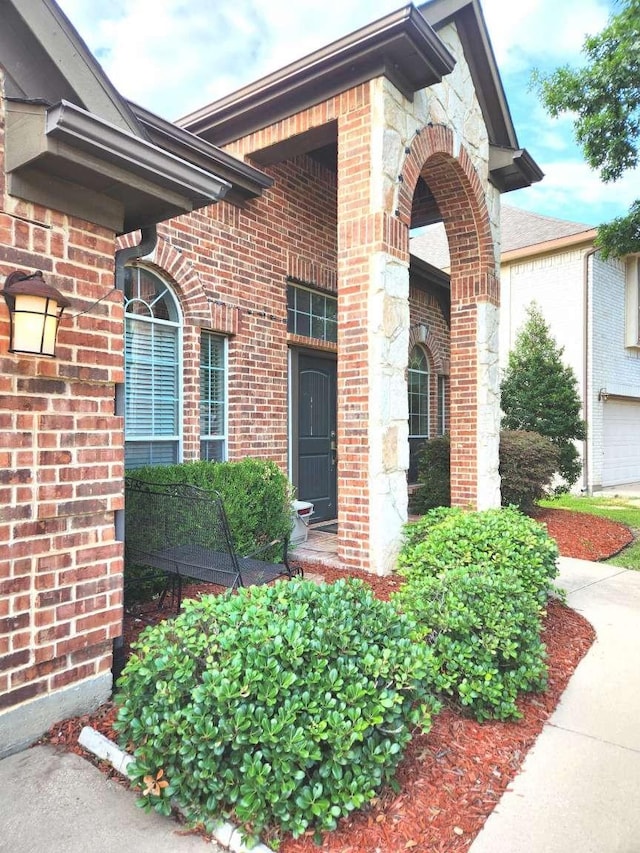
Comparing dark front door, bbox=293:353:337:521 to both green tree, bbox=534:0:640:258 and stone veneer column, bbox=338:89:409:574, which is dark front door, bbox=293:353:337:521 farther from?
green tree, bbox=534:0:640:258

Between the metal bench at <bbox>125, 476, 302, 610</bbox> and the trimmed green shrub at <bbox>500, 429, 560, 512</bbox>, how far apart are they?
466 cm

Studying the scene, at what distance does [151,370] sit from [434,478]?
4402 mm

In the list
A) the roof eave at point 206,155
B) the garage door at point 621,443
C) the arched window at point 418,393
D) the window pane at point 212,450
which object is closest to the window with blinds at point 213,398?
the window pane at point 212,450

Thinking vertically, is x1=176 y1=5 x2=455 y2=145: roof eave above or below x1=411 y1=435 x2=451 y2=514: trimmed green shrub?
above

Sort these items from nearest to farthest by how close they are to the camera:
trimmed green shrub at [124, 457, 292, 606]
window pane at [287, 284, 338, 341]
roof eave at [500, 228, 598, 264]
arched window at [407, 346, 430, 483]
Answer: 1. trimmed green shrub at [124, 457, 292, 606]
2. window pane at [287, 284, 338, 341]
3. arched window at [407, 346, 430, 483]
4. roof eave at [500, 228, 598, 264]

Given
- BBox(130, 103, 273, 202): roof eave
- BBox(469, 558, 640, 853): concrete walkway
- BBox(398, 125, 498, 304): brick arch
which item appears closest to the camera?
BBox(469, 558, 640, 853): concrete walkway

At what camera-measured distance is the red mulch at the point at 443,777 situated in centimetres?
187

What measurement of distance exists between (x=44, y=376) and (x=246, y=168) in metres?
4.16

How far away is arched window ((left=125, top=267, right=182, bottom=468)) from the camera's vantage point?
16.7 ft

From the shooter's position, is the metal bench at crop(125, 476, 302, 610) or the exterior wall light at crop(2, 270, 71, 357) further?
the metal bench at crop(125, 476, 302, 610)

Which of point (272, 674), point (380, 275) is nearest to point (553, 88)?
point (380, 275)

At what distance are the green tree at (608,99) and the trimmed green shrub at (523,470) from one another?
4171 millimetres

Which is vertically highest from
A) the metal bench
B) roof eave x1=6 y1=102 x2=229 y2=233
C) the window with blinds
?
roof eave x1=6 y1=102 x2=229 y2=233

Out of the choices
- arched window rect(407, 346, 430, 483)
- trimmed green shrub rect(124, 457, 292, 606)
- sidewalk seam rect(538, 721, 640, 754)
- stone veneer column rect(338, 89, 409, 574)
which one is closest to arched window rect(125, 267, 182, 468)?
trimmed green shrub rect(124, 457, 292, 606)
